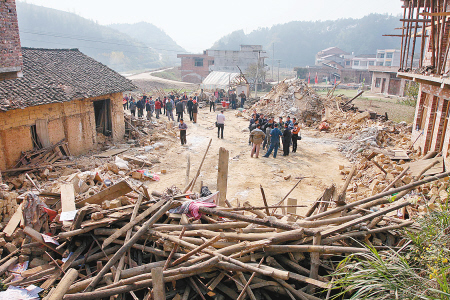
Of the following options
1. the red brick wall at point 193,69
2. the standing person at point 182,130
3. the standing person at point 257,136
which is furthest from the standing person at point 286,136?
the red brick wall at point 193,69

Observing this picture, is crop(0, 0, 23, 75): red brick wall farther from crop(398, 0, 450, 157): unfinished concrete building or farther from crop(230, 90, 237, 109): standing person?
crop(230, 90, 237, 109): standing person

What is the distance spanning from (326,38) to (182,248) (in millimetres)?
→ 136524

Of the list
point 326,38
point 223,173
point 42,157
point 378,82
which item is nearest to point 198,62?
point 378,82

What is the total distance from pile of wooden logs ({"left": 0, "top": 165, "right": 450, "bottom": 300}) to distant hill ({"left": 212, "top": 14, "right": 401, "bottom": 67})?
115 meters

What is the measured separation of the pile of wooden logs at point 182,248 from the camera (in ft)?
15.4

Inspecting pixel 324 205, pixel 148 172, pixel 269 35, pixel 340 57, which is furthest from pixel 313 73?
pixel 269 35

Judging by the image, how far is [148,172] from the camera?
12.4 metres

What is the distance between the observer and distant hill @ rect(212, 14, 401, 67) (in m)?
116

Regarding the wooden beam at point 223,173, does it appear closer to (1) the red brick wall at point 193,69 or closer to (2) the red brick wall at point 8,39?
(2) the red brick wall at point 8,39

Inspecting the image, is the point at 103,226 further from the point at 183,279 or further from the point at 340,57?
the point at 340,57

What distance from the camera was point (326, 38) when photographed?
126625 mm

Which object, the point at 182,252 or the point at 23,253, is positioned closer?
the point at 182,252

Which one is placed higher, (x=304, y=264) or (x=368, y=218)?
(x=368, y=218)

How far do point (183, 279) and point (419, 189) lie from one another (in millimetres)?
7176
